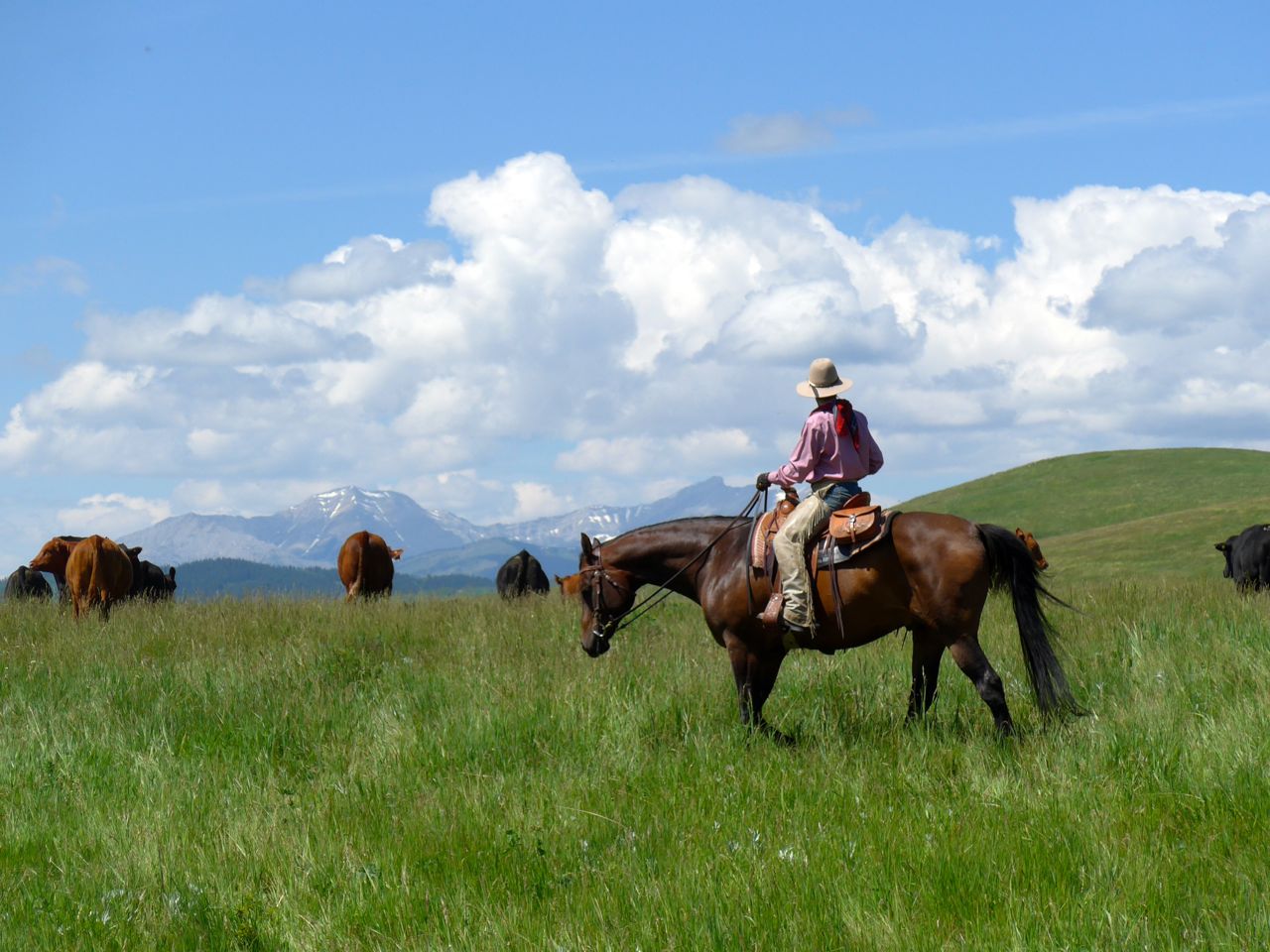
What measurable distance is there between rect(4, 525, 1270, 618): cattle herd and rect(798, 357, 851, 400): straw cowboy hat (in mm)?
6541

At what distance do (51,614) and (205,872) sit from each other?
1286cm

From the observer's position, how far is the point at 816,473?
8.46 metres

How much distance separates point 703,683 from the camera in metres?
9.21

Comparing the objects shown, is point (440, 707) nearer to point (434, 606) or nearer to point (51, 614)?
point (434, 606)

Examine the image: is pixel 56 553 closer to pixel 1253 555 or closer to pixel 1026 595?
pixel 1026 595

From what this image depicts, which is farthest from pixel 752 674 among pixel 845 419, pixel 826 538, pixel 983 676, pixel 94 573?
pixel 94 573

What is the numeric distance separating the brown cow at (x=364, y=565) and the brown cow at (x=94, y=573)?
5.28m

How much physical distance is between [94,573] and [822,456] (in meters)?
14.6

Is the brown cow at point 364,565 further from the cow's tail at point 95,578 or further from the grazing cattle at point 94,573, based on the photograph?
the cow's tail at point 95,578

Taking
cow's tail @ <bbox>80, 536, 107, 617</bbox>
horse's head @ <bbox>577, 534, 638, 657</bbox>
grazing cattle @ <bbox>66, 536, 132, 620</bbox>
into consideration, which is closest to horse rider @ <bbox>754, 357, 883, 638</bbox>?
horse's head @ <bbox>577, 534, 638, 657</bbox>

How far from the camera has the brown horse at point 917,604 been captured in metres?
7.80

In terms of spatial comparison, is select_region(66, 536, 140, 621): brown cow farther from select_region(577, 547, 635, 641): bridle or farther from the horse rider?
the horse rider

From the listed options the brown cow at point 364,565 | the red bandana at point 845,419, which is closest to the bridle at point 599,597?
the red bandana at point 845,419

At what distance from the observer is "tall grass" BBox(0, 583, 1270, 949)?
4.64 meters
